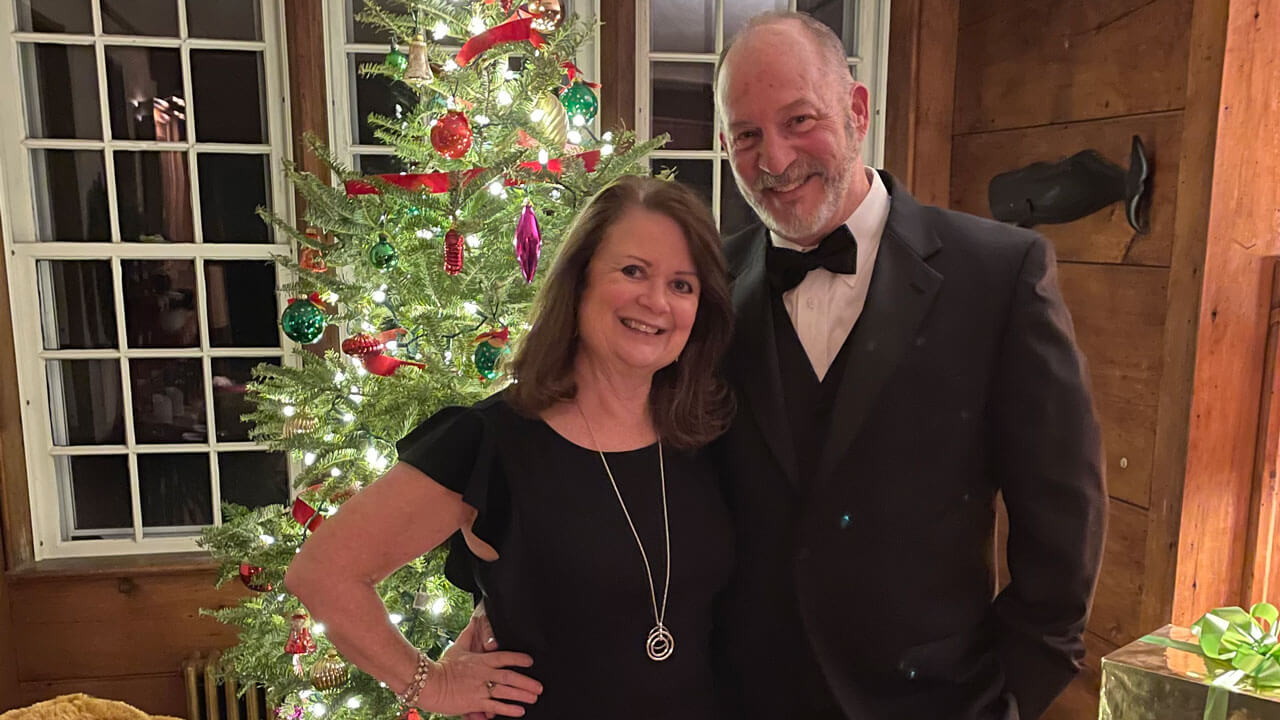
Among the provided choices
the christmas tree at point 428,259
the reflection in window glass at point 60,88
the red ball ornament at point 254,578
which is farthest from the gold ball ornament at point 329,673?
the reflection in window glass at point 60,88

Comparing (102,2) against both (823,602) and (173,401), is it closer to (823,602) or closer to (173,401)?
(173,401)

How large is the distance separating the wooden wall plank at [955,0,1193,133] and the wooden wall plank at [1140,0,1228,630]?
73 millimetres

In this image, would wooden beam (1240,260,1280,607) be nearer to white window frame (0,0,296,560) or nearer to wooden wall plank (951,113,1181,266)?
wooden wall plank (951,113,1181,266)

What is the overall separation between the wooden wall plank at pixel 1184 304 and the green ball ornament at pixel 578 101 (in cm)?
140

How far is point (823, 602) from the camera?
4.29 feet

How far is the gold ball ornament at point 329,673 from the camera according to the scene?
1.87 metres

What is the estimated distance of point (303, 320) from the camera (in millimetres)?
1953

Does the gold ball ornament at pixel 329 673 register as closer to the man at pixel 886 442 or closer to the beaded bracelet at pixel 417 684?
the beaded bracelet at pixel 417 684

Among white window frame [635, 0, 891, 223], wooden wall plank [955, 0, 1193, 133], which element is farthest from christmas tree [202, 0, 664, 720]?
wooden wall plank [955, 0, 1193, 133]

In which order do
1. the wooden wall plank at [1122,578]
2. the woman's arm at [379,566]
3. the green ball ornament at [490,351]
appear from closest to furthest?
the woman's arm at [379,566] < the green ball ornament at [490,351] < the wooden wall plank at [1122,578]

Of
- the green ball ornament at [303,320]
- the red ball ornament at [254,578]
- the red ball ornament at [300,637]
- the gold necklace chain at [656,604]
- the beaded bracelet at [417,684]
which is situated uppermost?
the green ball ornament at [303,320]

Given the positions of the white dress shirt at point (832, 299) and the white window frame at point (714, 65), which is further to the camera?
the white window frame at point (714, 65)

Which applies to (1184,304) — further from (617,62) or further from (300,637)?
(300,637)

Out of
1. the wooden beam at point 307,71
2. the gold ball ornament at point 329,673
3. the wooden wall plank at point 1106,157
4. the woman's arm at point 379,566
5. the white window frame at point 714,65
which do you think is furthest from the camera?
the white window frame at point 714,65
